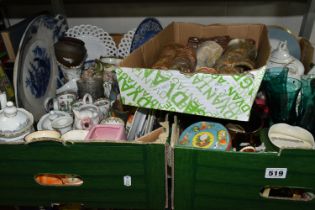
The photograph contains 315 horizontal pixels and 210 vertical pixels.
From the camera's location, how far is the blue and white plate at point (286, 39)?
3.05 feet

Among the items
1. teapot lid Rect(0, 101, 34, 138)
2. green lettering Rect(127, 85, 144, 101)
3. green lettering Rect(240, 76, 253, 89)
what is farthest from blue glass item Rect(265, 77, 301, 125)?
teapot lid Rect(0, 101, 34, 138)

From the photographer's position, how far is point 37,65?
916mm

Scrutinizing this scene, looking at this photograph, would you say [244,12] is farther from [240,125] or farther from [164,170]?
[164,170]

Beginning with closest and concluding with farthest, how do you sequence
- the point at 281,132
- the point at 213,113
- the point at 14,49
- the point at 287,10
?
the point at 213,113 < the point at 281,132 < the point at 14,49 < the point at 287,10

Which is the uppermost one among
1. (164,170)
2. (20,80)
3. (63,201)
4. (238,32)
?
(238,32)

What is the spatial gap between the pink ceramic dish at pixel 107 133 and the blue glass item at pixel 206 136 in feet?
0.45

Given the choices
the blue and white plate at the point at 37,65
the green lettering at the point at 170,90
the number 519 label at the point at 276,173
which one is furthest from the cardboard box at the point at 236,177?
the blue and white plate at the point at 37,65

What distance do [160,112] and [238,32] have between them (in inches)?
14.2

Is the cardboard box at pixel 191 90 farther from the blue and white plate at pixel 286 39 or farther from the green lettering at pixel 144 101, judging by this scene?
the blue and white plate at pixel 286 39

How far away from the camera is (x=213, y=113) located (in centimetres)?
63

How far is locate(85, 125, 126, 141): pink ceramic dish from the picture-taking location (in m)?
0.69

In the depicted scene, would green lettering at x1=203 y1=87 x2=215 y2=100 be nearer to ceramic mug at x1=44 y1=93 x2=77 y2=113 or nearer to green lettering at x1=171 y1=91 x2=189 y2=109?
green lettering at x1=171 y1=91 x2=189 y2=109

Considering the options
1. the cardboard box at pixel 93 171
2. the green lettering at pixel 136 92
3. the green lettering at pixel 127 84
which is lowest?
the cardboard box at pixel 93 171

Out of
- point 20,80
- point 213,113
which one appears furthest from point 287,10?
point 20,80
